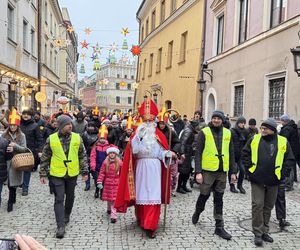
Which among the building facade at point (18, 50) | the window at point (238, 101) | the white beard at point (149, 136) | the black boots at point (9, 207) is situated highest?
the building facade at point (18, 50)

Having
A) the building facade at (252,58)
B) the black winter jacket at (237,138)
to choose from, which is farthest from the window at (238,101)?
the black winter jacket at (237,138)

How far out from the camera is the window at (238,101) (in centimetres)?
1477

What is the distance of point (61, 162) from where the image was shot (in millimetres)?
5449

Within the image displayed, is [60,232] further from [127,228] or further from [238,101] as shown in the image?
[238,101]

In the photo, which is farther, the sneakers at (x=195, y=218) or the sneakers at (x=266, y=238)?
the sneakers at (x=195, y=218)

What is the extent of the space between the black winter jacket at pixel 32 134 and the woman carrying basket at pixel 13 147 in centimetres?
131

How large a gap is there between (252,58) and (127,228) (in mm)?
9555

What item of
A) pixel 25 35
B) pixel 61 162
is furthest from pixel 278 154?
pixel 25 35

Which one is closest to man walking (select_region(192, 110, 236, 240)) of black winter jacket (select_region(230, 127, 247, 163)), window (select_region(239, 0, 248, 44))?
black winter jacket (select_region(230, 127, 247, 163))

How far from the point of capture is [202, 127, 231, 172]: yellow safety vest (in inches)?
218

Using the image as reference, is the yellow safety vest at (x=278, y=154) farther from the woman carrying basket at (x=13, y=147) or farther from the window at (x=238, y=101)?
the window at (x=238, y=101)

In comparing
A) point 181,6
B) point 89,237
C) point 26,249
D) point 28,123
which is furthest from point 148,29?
point 26,249

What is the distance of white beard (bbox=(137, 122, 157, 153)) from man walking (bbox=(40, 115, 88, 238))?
1.00 m

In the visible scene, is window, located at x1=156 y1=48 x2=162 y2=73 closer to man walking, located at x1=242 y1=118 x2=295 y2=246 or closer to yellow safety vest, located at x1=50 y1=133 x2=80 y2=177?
yellow safety vest, located at x1=50 y1=133 x2=80 y2=177
